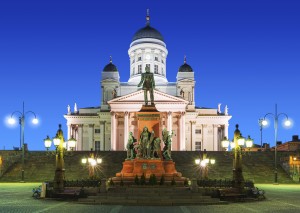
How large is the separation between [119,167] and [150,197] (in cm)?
3770

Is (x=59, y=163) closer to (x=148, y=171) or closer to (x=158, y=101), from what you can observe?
(x=148, y=171)

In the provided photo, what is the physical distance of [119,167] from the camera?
218ft

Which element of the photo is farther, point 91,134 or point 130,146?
point 91,134

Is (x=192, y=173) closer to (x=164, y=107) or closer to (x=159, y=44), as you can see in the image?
(x=164, y=107)

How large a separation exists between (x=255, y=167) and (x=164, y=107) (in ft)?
98.3

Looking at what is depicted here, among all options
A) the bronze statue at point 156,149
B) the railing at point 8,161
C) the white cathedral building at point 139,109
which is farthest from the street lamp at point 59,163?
the white cathedral building at point 139,109

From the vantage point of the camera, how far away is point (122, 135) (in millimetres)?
98750

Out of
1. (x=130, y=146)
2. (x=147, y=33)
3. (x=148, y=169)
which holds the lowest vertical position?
(x=148, y=169)

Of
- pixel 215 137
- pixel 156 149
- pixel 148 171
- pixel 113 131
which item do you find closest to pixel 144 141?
pixel 156 149

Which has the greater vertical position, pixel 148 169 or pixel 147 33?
pixel 147 33

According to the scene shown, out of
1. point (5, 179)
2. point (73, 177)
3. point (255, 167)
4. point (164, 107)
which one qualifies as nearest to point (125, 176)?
point (73, 177)

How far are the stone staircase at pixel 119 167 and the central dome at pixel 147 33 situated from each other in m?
47.0

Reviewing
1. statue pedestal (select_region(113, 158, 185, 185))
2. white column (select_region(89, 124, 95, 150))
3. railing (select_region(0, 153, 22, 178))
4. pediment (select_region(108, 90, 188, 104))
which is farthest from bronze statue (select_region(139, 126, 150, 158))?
white column (select_region(89, 124, 95, 150))

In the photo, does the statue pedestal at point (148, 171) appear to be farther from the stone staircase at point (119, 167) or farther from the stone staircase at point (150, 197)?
the stone staircase at point (119, 167)
